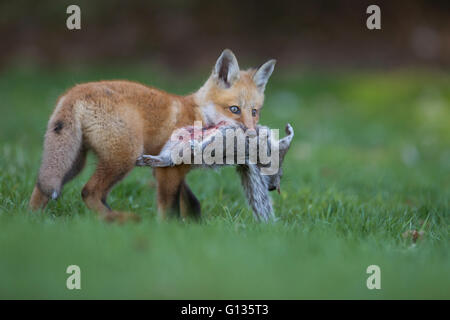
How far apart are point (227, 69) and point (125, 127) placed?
1225 mm

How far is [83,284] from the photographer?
2.95m

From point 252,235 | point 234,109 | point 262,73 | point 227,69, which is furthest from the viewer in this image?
point 262,73

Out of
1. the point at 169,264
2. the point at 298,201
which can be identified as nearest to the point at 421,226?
the point at 298,201

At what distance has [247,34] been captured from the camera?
53.5ft

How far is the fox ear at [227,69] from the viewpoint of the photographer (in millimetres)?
4688

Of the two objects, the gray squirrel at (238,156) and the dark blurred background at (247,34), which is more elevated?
the dark blurred background at (247,34)

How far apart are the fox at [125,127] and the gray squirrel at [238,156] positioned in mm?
130

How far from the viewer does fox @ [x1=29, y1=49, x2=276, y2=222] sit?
3.93 m

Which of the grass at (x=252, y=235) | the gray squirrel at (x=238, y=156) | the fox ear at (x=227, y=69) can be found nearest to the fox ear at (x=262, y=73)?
the fox ear at (x=227, y=69)

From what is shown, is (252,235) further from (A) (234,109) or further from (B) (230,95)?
(B) (230,95)

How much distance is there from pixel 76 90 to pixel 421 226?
3.28m

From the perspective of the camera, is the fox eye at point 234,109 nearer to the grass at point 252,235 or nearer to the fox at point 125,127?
the fox at point 125,127

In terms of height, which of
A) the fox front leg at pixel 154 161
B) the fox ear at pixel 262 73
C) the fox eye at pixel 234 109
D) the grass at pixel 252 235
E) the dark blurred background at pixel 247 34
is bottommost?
the grass at pixel 252 235

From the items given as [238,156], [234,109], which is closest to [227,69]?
[234,109]
